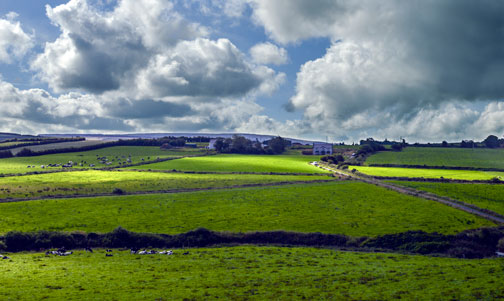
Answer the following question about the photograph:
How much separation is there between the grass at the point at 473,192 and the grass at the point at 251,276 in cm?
3129

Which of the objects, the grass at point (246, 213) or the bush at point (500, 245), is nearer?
the bush at point (500, 245)

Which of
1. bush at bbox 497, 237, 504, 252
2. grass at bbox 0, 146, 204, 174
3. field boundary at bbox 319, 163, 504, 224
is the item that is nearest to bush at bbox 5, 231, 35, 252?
bush at bbox 497, 237, 504, 252

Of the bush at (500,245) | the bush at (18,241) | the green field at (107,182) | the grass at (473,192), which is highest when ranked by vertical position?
the grass at (473,192)

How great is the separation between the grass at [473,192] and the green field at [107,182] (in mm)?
27041

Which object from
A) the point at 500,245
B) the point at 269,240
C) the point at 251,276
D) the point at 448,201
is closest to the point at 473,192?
the point at 448,201

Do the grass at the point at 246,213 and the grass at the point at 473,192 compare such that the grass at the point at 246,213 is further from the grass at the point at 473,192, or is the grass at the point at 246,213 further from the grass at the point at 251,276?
the grass at the point at 251,276

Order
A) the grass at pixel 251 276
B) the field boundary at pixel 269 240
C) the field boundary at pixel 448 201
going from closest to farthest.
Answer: the grass at pixel 251 276, the field boundary at pixel 269 240, the field boundary at pixel 448 201

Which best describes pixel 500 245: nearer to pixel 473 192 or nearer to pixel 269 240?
pixel 269 240

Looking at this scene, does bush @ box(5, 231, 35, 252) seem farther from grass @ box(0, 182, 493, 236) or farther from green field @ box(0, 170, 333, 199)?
green field @ box(0, 170, 333, 199)

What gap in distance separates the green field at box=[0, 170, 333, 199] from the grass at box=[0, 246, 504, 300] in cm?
3803

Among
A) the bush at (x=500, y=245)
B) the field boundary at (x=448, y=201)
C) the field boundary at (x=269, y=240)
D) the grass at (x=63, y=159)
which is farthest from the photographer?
the grass at (x=63, y=159)

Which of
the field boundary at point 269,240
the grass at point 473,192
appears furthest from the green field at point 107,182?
the field boundary at point 269,240

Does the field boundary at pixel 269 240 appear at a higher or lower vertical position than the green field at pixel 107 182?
lower

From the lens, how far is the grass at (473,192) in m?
67.8
